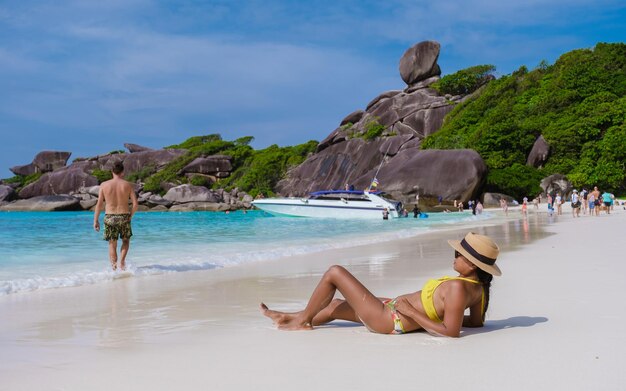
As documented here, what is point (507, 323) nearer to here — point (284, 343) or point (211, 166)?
point (284, 343)

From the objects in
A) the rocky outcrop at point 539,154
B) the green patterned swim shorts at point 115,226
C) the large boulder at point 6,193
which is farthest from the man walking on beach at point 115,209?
the large boulder at point 6,193

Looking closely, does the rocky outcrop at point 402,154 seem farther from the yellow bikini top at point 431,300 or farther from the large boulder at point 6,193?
the yellow bikini top at point 431,300

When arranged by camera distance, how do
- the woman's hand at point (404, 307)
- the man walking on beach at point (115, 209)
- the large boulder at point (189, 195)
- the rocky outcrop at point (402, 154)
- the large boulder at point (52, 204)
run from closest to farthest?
the woman's hand at point (404, 307)
the man walking on beach at point (115, 209)
the rocky outcrop at point (402, 154)
the large boulder at point (189, 195)
the large boulder at point (52, 204)

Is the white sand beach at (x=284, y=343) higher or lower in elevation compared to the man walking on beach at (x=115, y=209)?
lower

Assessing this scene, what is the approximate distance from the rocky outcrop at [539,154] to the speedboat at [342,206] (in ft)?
72.2

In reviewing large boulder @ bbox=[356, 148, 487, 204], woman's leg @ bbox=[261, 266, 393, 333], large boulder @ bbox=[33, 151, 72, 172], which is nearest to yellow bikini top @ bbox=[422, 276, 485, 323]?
woman's leg @ bbox=[261, 266, 393, 333]

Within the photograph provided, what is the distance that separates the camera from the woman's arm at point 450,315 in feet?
12.5

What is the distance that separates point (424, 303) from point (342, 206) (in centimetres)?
2900

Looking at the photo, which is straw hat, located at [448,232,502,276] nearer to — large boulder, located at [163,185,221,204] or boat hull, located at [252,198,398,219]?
boat hull, located at [252,198,398,219]

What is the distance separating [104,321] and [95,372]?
5.70 feet

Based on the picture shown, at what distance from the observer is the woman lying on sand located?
3.82 m

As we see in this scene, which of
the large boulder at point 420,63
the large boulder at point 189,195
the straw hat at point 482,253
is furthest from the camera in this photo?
the large boulder at point 420,63

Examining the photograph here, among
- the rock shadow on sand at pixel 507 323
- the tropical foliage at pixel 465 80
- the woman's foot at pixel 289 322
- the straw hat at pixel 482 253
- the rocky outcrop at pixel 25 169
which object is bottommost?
the rock shadow on sand at pixel 507 323

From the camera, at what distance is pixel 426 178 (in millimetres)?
43062
